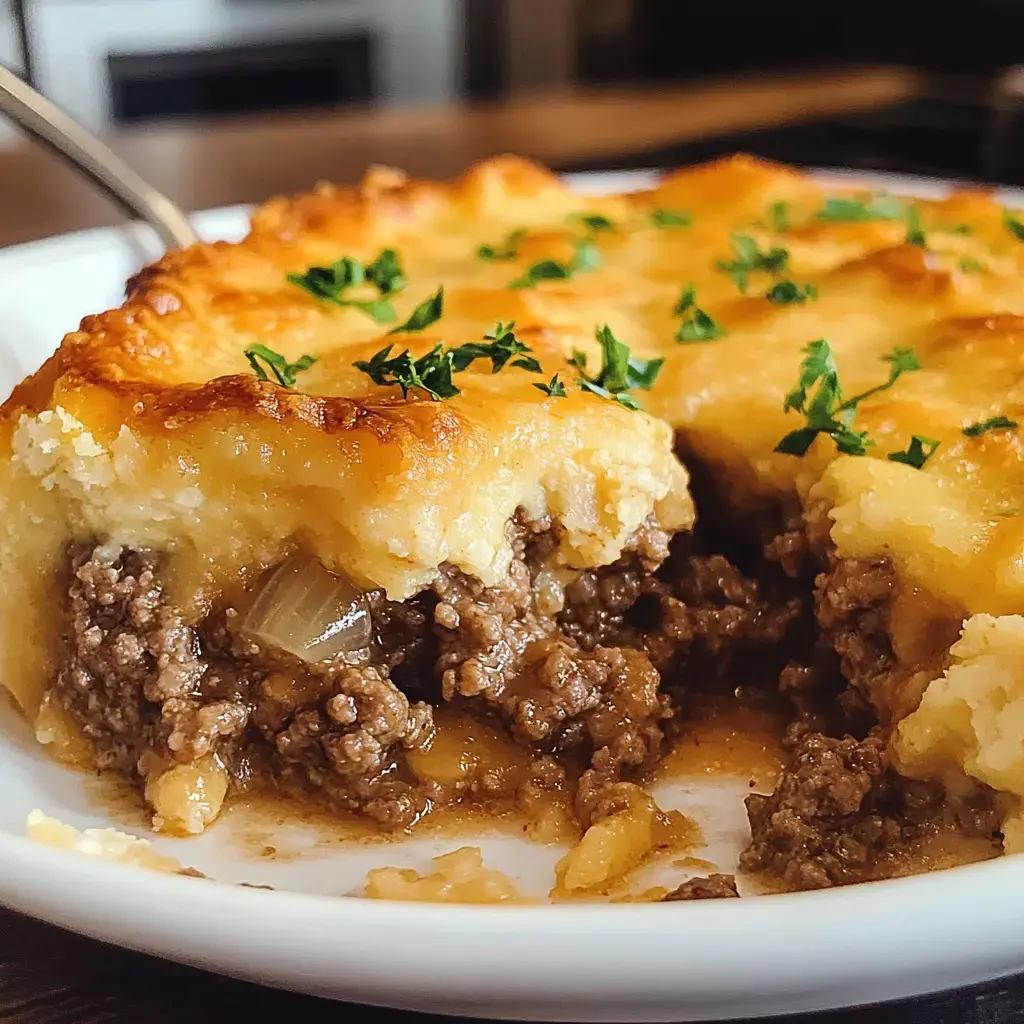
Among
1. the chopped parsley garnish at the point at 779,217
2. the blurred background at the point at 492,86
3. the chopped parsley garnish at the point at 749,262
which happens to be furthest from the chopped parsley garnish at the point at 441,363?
the blurred background at the point at 492,86

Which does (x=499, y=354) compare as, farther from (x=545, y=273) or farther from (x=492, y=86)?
(x=492, y=86)

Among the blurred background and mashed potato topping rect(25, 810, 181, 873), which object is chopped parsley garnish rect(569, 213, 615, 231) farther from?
mashed potato topping rect(25, 810, 181, 873)

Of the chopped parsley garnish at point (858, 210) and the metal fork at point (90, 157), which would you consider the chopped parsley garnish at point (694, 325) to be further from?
the metal fork at point (90, 157)

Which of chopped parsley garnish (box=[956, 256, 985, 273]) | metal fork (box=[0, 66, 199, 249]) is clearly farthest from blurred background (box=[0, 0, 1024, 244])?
chopped parsley garnish (box=[956, 256, 985, 273])

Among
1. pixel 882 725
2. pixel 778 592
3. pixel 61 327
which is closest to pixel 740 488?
pixel 778 592

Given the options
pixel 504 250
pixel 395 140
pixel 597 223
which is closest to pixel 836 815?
A: pixel 504 250
